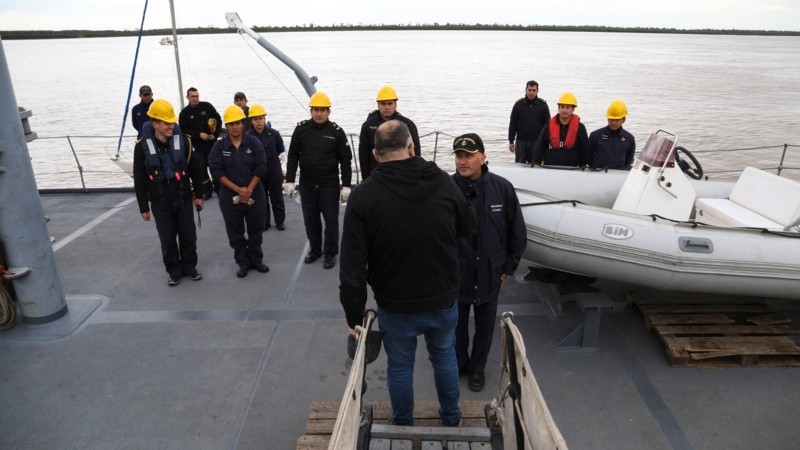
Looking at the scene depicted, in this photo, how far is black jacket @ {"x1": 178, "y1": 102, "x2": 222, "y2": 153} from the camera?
6.54 metres

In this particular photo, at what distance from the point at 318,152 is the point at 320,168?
5.8 inches

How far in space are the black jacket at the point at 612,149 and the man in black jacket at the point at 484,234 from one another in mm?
2851

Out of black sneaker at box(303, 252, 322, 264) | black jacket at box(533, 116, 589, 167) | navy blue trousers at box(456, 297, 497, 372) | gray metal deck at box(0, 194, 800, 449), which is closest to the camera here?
gray metal deck at box(0, 194, 800, 449)

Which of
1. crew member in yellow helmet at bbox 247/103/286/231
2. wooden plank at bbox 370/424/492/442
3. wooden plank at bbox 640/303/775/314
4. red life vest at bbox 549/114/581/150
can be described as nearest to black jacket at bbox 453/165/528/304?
wooden plank at bbox 370/424/492/442

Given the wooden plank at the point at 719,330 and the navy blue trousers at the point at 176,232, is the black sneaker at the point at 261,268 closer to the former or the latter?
the navy blue trousers at the point at 176,232

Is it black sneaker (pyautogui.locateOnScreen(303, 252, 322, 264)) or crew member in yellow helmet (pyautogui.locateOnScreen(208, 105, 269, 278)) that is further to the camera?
black sneaker (pyautogui.locateOnScreen(303, 252, 322, 264))

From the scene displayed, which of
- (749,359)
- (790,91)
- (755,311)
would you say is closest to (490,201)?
(749,359)

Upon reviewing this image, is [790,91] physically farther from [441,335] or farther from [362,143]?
[441,335]

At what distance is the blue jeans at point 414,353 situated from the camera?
2.40 m

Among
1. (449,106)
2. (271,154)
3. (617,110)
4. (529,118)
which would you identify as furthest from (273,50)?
(449,106)

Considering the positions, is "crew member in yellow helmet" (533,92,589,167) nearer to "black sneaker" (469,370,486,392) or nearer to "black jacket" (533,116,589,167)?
"black jacket" (533,116,589,167)

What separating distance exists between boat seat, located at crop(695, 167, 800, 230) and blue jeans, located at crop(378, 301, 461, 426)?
9.89ft

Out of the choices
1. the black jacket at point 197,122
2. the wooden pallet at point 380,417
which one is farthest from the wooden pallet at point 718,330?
the black jacket at point 197,122

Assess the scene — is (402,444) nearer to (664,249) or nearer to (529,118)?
(664,249)
